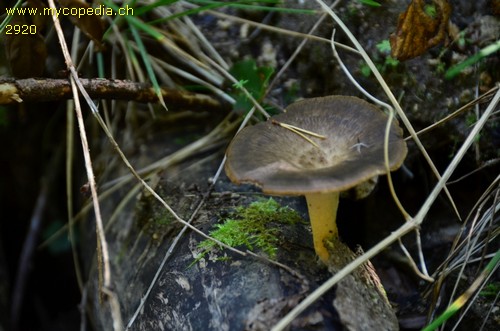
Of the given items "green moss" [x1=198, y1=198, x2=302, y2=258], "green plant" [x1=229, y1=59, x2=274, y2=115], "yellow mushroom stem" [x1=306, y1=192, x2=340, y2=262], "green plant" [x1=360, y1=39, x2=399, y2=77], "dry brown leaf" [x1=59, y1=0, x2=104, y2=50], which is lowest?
"green moss" [x1=198, y1=198, x2=302, y2=258]

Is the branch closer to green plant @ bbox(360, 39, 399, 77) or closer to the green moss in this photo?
the green moss

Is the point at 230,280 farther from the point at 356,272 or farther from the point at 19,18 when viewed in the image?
the point at 19,18

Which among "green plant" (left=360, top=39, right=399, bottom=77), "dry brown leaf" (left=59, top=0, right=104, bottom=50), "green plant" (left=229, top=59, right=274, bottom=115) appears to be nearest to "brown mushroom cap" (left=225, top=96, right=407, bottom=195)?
"green plant" (left=229, top=59, right=274, bottom=115)

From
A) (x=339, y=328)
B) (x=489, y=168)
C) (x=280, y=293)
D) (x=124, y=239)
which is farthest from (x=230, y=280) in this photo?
(x=489, y=168)

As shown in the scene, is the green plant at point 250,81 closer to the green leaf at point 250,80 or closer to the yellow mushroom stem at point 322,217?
the green leaf at point 250,80

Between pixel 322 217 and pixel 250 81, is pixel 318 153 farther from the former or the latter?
pixel 250 81

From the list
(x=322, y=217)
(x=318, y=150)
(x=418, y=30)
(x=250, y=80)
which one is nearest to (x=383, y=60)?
(x=418, y=30)

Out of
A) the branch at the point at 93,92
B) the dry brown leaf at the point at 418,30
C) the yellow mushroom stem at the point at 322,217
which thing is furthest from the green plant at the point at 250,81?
the yellow mushroom stem at the point at 322,217
